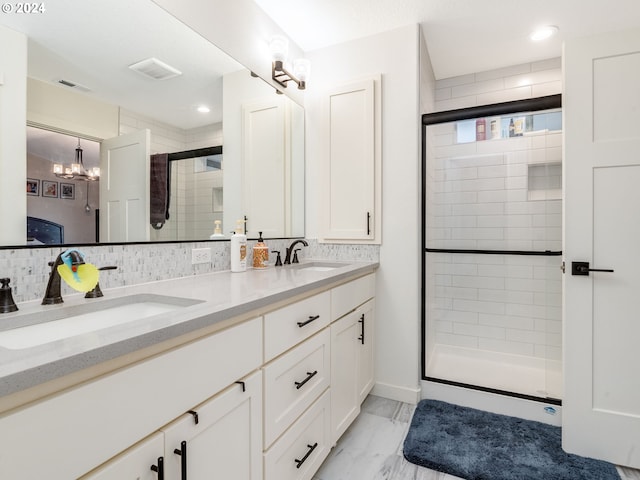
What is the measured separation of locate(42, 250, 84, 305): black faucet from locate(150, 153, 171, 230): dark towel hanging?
17.7 inches

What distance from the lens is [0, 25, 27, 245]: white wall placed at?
0.96 metres

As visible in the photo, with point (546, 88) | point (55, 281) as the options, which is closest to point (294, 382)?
point (55, 281)

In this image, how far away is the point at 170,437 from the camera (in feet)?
2.49

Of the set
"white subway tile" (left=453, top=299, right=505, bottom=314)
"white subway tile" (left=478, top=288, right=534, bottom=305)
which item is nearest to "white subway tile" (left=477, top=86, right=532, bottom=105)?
"white subway tile" (left=478, top=288, right=534, bottom=305)

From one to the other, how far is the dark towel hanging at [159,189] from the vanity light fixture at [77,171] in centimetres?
27

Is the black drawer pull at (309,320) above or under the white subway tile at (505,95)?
under

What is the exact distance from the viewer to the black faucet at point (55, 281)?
970 millimetres

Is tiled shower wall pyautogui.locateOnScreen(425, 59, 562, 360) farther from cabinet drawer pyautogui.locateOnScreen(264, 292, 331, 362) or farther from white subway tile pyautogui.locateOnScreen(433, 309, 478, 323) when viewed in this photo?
cabinet drawer pyautogui.locateOnScreen(264, 292, 331, 362)

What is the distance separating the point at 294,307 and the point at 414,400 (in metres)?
1.36

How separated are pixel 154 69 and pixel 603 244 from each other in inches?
86.8

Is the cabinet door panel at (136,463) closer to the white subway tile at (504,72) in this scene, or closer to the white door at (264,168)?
the white door at (264,168)

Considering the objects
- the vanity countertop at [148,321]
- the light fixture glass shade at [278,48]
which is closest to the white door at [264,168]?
the light fixture glass shade at [278,48]

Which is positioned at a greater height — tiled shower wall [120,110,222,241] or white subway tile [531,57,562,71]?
white subway tile [531,57,562,71]

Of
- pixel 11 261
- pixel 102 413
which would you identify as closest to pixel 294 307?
pixel 102 413
